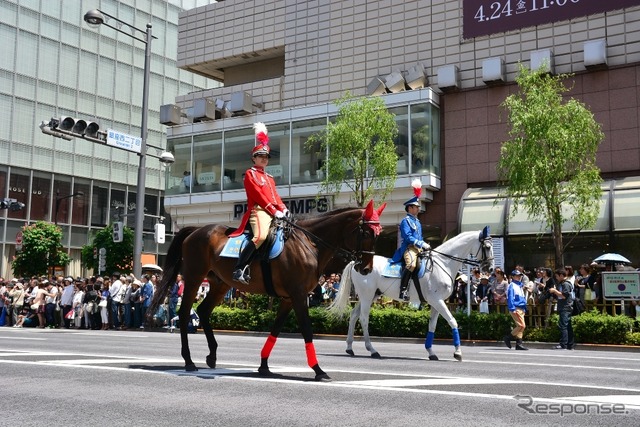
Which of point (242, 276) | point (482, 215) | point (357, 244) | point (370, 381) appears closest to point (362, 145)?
point (482, 215)

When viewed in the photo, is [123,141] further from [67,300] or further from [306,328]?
[306,328]

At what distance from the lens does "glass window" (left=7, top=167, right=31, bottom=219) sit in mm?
54447

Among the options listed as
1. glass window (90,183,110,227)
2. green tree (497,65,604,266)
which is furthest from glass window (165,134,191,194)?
glass window (90,183,110,227)

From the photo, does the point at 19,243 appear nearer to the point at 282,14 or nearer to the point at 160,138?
the point at 282,14

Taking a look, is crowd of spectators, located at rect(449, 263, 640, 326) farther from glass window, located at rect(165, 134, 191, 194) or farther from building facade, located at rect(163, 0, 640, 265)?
glass window, located at rect(165, 134, 191, 194)

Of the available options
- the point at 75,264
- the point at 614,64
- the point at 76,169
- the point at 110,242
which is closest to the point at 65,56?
the point at 76,169

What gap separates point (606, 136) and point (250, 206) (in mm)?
23817

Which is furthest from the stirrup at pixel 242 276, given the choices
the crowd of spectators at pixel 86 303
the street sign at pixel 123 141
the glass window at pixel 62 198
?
the glass window at pixel 62 198

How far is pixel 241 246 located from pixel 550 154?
54.7 feet

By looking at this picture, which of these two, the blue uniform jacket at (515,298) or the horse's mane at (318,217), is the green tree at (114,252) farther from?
the horse's mane at (318,217)

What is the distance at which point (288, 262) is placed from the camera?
28.9 ft

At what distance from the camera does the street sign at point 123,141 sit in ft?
83.2

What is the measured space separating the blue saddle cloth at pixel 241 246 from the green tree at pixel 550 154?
15.9m

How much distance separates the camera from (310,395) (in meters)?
7.16
